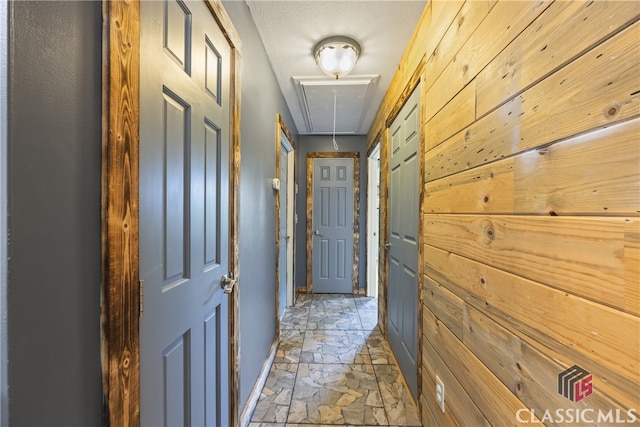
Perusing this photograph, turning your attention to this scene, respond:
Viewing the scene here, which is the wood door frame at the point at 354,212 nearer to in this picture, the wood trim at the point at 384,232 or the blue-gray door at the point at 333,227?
the blue-gray door at the point at 333,227

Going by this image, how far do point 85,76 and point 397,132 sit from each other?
1961mm

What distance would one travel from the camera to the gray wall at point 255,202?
145 cm

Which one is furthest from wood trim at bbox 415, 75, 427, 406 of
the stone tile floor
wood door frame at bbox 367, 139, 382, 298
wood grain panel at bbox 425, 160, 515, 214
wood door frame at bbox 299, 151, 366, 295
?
wood door frame at bbox 299, 151, 366, 295

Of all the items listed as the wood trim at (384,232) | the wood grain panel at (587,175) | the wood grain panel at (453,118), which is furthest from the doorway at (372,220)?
the wood grain panel at (587,175)

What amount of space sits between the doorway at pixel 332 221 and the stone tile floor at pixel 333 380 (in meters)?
0.89

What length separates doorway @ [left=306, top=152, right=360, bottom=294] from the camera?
12.4 ft

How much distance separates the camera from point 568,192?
583 mm

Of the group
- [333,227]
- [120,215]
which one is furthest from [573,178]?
[333,227]

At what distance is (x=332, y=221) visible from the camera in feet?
12.4

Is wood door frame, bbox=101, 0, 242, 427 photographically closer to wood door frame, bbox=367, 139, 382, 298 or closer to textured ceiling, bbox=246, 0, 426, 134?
textured ceiling, bbox=246, 0, 426, 134

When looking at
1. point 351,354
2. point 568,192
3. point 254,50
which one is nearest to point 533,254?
point 568,192

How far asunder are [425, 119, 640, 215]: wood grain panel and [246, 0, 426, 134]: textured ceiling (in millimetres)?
1197

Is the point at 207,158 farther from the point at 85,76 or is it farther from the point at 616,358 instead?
the point at 616,358

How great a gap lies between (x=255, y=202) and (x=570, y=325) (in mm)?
1518
